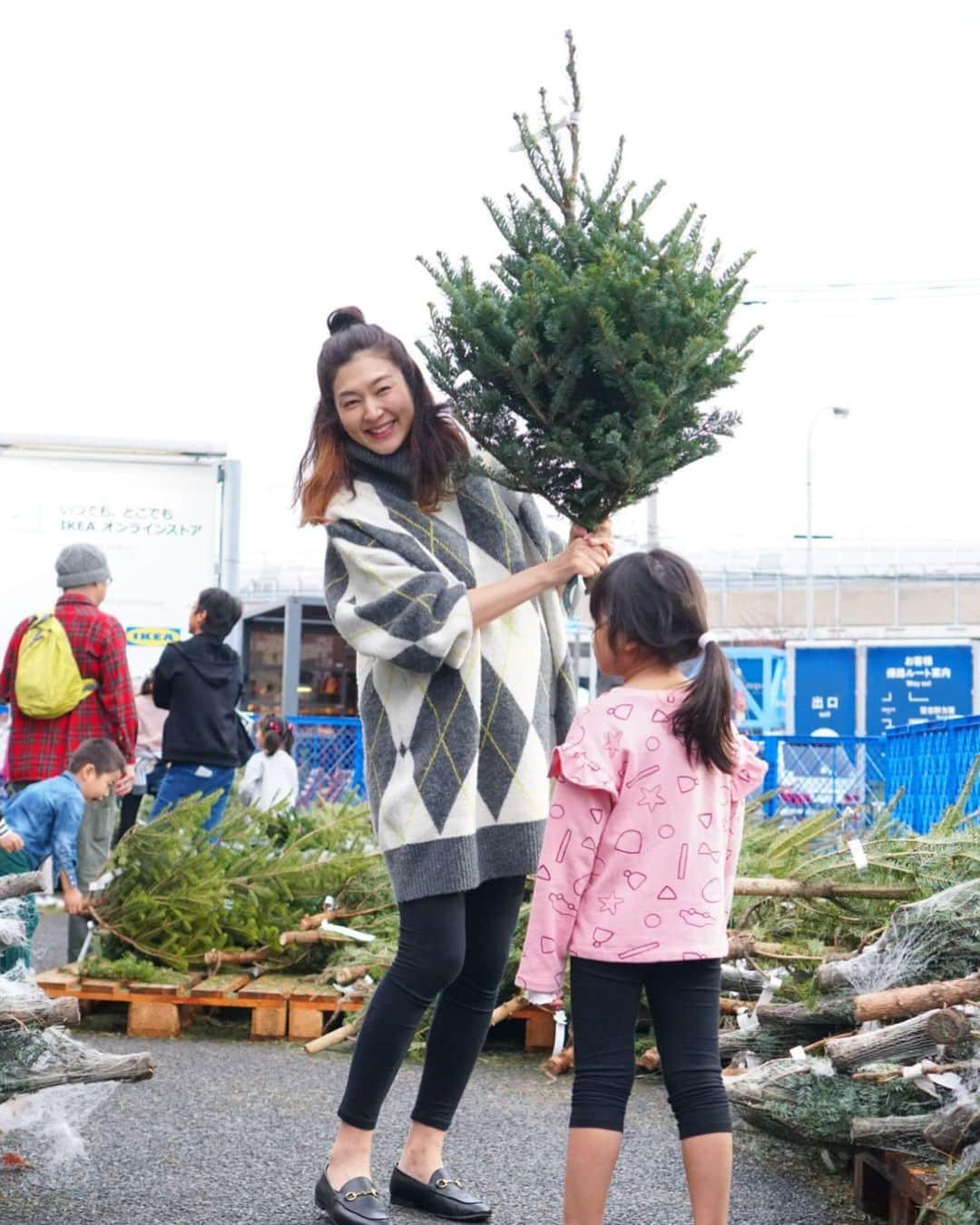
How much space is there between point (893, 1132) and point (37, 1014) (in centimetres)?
186

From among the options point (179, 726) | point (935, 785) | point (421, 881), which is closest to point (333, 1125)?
point (421, 881)

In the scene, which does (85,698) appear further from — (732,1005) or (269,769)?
(269,769)

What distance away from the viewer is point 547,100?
3.13 m

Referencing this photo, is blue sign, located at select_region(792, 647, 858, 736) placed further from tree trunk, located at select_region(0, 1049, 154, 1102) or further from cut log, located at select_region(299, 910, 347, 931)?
tree trunk, located at select_region(0, 1049, 154, 1102)

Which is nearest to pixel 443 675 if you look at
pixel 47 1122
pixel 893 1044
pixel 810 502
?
pixel 893 1044

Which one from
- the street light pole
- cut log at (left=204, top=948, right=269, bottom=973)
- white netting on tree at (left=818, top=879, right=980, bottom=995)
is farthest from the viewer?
the street light pole

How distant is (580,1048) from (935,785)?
4.94 m

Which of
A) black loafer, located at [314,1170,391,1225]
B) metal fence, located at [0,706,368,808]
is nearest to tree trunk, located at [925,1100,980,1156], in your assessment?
black loafer, located at [314,1170,391,1225]

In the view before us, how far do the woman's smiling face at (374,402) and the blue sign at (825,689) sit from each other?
19327 mm

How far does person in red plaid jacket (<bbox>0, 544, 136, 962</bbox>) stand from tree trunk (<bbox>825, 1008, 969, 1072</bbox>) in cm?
375

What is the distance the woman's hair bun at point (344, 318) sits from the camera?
3471mm

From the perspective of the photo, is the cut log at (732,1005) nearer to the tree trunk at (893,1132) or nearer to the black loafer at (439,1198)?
the tree trunk at (893,1132)

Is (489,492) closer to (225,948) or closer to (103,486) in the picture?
(225,948)

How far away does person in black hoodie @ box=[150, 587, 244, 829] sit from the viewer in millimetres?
7441
